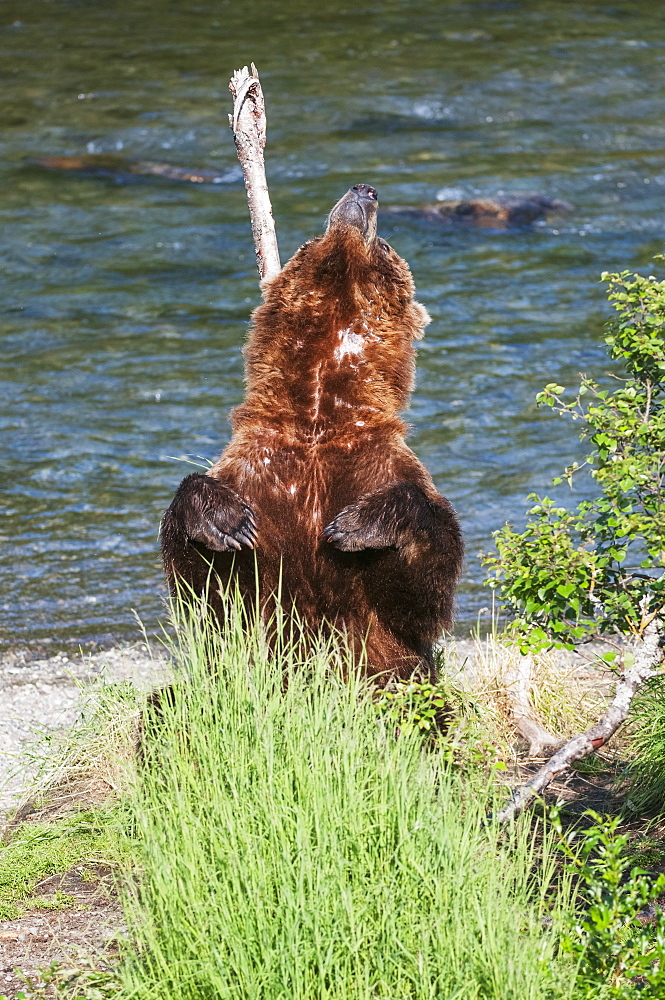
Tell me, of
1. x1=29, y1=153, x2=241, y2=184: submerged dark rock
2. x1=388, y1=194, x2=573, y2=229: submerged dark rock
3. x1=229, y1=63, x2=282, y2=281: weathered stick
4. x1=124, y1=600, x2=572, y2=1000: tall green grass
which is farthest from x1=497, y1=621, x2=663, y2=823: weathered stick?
x1=29, y1=153, x2=241, y2=184: submerged dark rock

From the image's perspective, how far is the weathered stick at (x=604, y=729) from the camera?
380 centimetres

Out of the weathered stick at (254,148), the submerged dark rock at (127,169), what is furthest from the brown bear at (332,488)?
the submerged dark rock at (127,169)

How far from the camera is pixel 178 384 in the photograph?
430 inches

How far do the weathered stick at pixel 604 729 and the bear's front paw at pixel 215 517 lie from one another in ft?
3.51

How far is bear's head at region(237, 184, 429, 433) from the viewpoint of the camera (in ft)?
14.3

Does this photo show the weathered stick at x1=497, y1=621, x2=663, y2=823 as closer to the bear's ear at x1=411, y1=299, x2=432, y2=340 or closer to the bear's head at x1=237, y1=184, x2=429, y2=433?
the bear's head at x1=237, y1=184, x2=429, y2=433

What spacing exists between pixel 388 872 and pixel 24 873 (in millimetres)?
1529

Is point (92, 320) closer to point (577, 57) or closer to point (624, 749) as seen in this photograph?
point (624, 749)

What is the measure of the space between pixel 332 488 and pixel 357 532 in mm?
292

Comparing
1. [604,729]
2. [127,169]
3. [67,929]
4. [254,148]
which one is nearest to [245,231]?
[127,169]

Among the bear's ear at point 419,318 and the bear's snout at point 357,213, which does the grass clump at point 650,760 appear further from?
the bear's snout at point 357,213

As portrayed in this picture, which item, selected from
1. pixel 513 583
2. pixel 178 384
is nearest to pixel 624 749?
pixel 513 583

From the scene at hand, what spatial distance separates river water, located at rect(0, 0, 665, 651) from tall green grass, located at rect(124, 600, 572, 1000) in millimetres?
2758

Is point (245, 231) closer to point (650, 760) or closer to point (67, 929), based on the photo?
point (650, 760)
